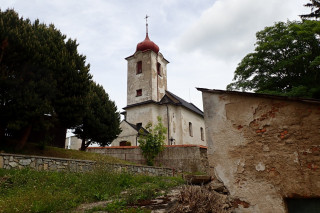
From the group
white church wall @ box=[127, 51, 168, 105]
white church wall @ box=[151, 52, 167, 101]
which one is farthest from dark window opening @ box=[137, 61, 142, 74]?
white church wall @ box=[151, 52, 167, 101]

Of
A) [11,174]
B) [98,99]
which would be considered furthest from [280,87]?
[11,174]

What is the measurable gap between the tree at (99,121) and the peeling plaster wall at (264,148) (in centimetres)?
1252

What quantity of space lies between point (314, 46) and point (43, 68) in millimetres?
18984

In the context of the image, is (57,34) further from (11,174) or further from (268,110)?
(268,110)

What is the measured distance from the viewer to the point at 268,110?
445 cm

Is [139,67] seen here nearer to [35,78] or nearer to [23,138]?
[35,78]

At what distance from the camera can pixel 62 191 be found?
6684 millimetres

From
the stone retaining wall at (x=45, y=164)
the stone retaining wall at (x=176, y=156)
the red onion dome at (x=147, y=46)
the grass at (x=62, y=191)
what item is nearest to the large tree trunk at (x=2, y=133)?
the stone retaining wall at (x=45, y=164)

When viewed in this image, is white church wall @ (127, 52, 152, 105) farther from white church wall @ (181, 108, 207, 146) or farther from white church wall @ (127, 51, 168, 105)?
white church wall @ (181, 108, 207, 146)

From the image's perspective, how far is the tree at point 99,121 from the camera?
16562 millimetres

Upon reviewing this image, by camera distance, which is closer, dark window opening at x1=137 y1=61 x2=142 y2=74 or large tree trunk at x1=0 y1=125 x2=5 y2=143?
large tree trunk at x1=0 y1=125 x2=5 y2=143

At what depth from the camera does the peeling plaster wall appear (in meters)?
4.03

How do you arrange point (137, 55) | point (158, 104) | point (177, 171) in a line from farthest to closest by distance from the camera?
point (137, 55)
point (158, 104)
point (177, 171)

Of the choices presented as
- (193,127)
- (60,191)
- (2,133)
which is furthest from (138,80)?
(60,191)
